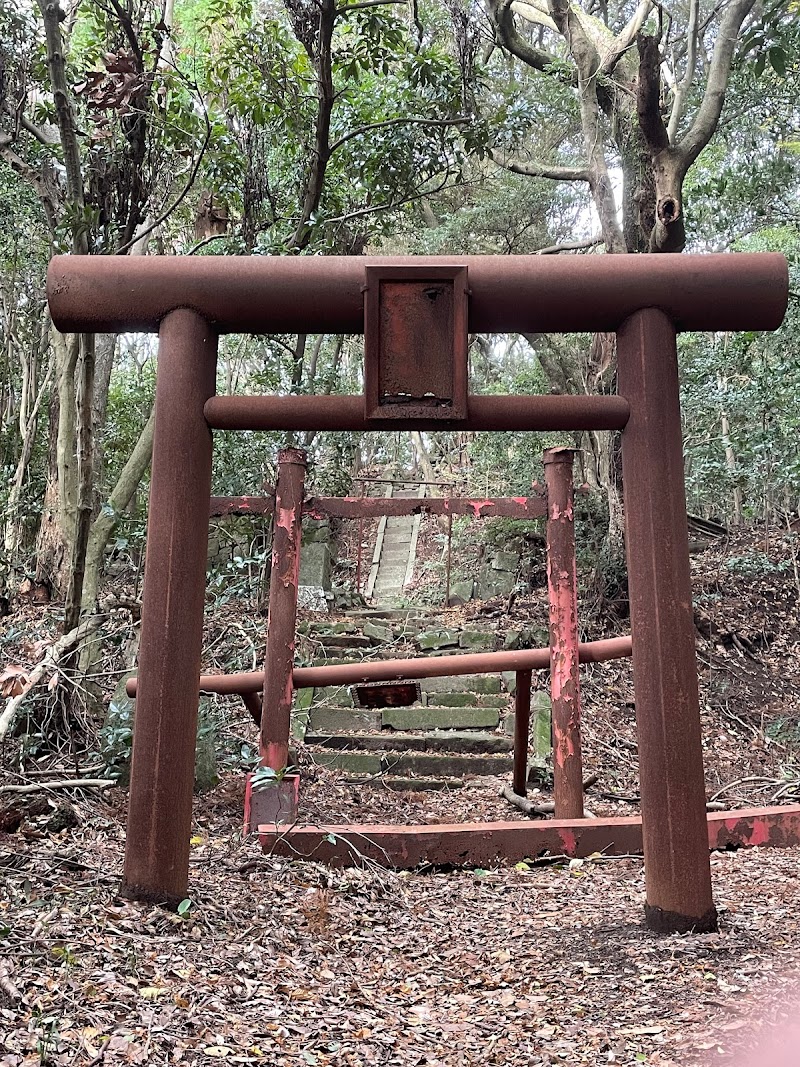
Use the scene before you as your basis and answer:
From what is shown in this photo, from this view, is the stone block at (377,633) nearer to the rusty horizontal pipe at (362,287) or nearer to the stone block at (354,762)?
the stone block at (354,762)

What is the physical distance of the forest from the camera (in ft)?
7.72

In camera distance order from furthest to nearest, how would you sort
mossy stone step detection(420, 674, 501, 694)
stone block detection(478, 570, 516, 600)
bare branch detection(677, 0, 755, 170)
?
stone block detection(478, 570, 516, 600)
mossy stone step detection(420, 674, 501, 694)
bare branch detection(677, 0, 755, 170)

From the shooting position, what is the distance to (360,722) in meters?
8.06

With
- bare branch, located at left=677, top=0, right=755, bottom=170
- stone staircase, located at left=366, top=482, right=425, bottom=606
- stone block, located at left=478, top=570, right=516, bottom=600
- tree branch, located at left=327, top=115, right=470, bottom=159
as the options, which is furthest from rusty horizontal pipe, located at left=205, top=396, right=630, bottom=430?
stone staircase, located at left=366, top=482, right=425, bottom=606

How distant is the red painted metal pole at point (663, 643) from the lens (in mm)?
2787

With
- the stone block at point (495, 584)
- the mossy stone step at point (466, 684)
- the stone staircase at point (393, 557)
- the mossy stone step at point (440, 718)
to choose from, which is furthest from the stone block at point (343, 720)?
the stone staircase at point (393, 557)

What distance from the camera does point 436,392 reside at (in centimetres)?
295

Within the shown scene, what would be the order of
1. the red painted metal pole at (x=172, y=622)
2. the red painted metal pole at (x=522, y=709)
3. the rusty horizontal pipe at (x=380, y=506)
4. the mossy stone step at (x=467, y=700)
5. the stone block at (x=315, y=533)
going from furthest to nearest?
the stone block at (x=315, y=533)
the mossy stone step at (x=467, y=700)
the rusty horizontal pipe at (x=380, y=506)
the red painted metal pole at (x=522, y=709)
the red painted metal pole at (x=172, y=622)

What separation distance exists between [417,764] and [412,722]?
952mm

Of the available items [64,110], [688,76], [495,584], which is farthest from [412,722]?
[688,76]

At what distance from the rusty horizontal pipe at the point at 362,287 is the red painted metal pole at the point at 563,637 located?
5.84 ft

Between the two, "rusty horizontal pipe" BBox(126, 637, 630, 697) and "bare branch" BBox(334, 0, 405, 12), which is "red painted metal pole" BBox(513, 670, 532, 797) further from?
"bare branch" BBox(334, 0, 405, 12)

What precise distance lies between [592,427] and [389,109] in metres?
5.87

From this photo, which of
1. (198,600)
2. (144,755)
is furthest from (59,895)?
(198,600)
